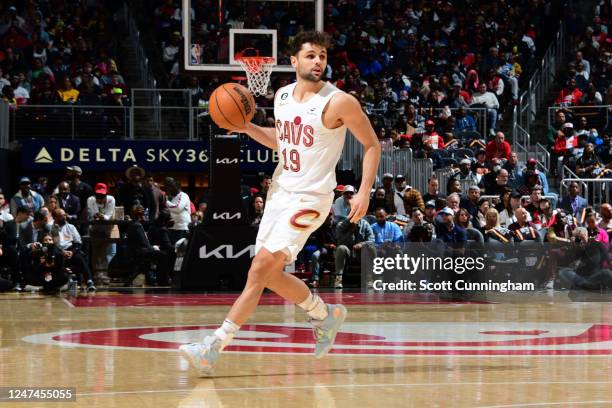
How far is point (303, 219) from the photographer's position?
7.78m

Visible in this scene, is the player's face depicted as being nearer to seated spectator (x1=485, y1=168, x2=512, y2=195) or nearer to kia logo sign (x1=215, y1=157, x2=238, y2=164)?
kia logo sign (x1=215, y1=157, x2=238, y2=164)

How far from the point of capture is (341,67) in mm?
25547

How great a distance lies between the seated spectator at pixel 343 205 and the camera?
18172mm

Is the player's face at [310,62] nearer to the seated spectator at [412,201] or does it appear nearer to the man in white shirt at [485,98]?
the seated spectator at [412,201]

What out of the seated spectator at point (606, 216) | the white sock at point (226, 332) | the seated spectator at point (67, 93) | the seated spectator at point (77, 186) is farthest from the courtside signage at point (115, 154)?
the white sock at point (226, 332)

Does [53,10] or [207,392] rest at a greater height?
[53,10]

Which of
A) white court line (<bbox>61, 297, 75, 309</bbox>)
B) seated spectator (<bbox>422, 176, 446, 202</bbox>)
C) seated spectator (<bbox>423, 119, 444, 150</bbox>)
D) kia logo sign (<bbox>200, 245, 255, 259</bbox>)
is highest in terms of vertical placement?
Answer: seated spectator (<bbox>423, 119, 444, 150</bbox>)

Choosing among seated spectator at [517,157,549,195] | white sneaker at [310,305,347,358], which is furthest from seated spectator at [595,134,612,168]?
white sneaker at [310,305,347,358]

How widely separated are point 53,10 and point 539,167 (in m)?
12.0

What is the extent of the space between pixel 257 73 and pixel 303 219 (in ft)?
28.1

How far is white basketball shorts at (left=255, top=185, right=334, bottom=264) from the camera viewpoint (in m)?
7.71

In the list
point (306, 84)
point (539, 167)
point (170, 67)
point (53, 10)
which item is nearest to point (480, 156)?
point (539, 167)

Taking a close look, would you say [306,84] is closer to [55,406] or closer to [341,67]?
[55,406]
